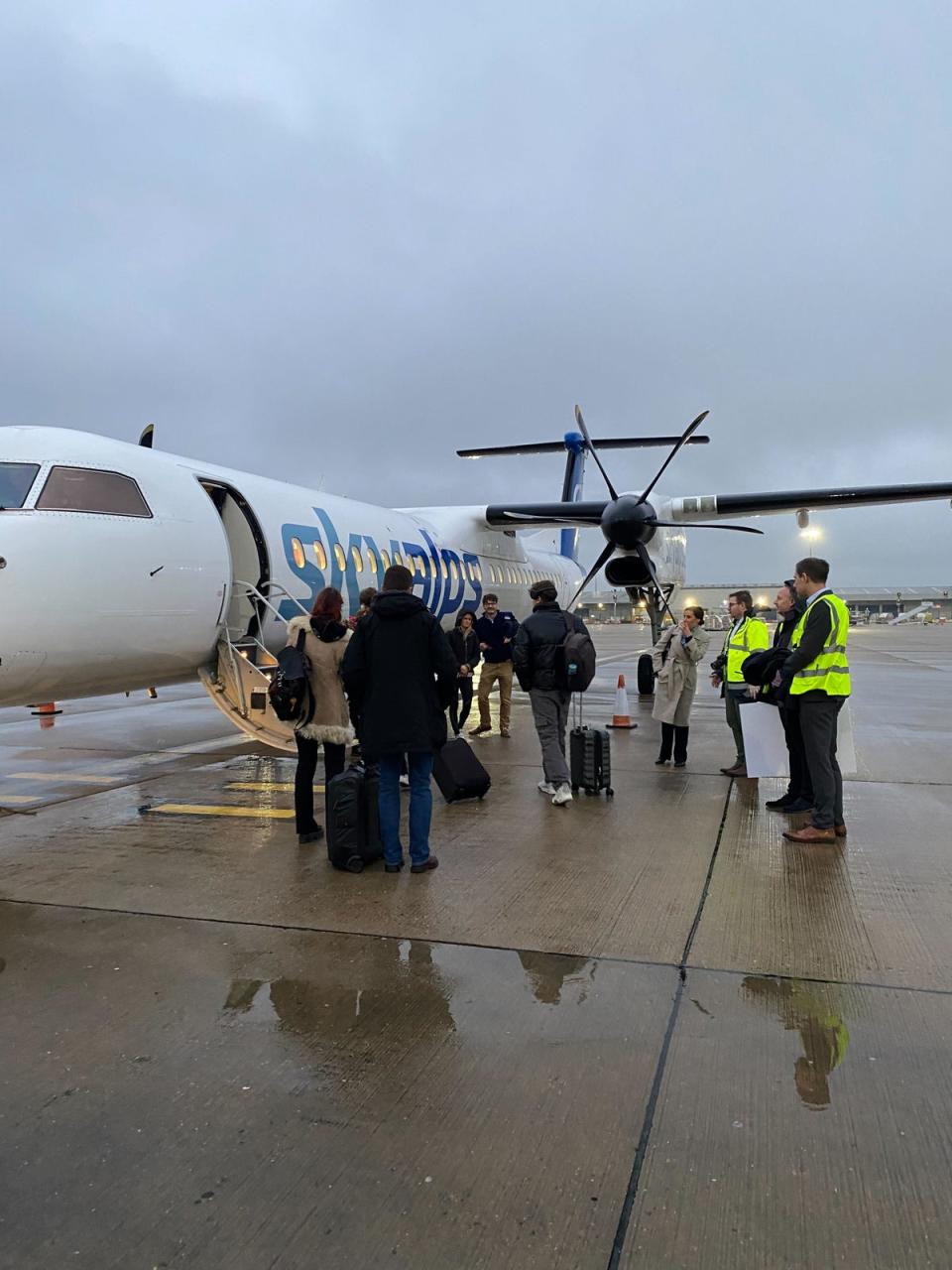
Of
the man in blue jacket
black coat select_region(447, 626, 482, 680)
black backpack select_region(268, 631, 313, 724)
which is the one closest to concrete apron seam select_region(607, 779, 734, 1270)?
black backpack select_region(268, 631, 313, 724)

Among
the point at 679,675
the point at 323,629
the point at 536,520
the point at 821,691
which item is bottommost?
the point at 679,675

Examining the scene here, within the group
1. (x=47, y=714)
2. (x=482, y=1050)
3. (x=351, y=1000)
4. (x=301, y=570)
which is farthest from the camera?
(x=47, y=714)

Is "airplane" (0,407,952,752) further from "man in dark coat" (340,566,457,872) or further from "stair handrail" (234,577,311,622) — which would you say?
"man in dark coat" (340,566,457,872)

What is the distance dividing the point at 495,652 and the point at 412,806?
17.2ft

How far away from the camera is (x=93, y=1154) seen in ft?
8.21

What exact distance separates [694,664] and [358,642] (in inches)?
163

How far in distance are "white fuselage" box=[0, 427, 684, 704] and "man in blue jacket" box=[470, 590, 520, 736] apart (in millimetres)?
1806

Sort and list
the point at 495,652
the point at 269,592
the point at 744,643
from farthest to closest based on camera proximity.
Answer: the point at 495,652 → the point at 269,592 → the point at 744,643

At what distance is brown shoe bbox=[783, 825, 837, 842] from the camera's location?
18.6 ft

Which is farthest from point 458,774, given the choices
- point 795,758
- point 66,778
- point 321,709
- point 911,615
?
point 911,615

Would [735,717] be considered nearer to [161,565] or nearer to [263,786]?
[263,786]

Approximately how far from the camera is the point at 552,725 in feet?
22.2

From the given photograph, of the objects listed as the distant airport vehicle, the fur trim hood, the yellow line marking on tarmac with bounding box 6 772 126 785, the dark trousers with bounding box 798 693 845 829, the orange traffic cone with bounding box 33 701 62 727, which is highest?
the fur trim hood

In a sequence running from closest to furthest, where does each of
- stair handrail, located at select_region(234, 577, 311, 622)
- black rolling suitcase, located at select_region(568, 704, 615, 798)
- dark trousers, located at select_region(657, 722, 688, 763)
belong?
1. black rolling suitcase, located at select_region(568, 704, 615, 798)
2. dark trousers, located at select_region(657, 722, 688, 763)
3. stair handrail, located at select_region(234, 577, 311, 622)
